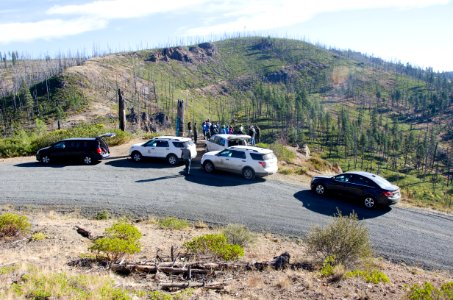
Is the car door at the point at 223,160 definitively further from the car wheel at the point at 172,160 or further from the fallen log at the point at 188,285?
the fallen log at the point at 188,285

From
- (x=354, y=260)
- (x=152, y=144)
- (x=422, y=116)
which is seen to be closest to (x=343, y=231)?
(x=354, y=260)

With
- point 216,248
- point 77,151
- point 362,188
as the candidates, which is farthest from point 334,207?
point 77,151

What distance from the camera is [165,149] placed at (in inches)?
895

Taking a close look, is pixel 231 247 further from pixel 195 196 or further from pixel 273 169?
pixel 273 169

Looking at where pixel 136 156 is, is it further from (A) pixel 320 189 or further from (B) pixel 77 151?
(A) pixel 320 189

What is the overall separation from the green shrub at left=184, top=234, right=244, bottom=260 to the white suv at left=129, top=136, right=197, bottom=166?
1195 cm

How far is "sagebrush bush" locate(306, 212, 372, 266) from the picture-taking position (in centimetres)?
1109

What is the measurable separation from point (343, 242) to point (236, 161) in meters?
10.1

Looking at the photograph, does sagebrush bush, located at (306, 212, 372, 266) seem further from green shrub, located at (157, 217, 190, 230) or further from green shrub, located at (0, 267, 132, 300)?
green shrub, located at (0, 267, 132, 300)

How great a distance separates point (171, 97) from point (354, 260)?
487 feet

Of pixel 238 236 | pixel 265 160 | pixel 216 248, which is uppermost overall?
pixel 265 160

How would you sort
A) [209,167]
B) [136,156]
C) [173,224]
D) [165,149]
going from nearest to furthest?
[173,224] < [209,167] < [165,149] < [136,156]

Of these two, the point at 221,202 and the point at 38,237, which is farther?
the point at 221,202

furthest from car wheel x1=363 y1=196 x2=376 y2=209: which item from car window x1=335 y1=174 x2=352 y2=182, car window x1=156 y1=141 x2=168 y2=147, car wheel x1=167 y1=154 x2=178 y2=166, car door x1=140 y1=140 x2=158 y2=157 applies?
car door x1=140 y1=140 x2=158 y2=157
